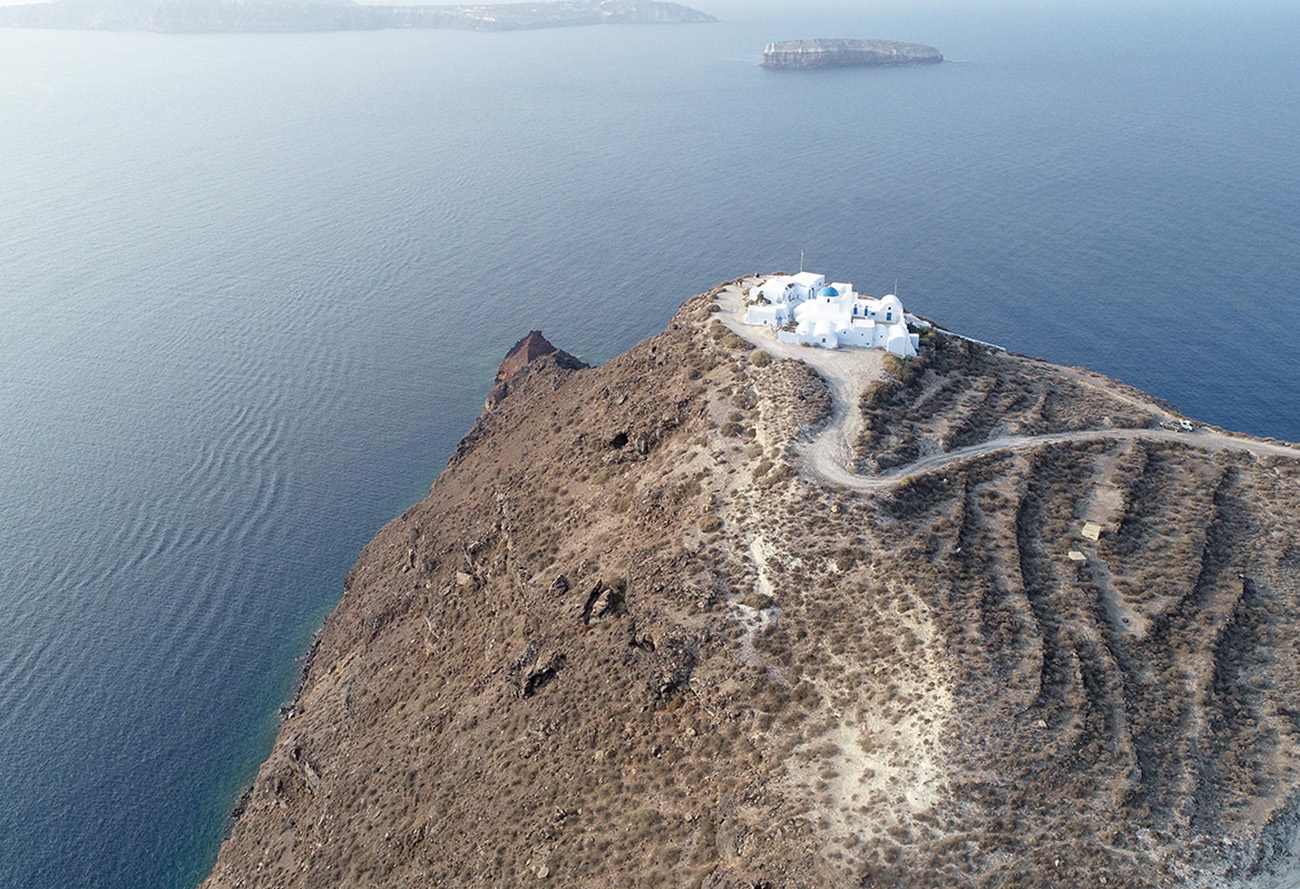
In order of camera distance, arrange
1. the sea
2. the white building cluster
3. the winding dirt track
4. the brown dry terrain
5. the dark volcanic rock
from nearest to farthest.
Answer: the brown dry terrain
the winding dirt track
the sea
the white building cluster
the dark volcanic rock

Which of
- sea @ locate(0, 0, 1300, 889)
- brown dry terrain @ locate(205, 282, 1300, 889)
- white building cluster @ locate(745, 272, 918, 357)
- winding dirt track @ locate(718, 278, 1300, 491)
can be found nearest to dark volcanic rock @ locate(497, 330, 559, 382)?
sea @ locate(0, 0, 1300, 889)

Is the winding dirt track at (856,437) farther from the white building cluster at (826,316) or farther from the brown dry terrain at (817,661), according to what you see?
the white building cluster at (826,316)

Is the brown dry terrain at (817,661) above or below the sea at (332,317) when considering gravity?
above

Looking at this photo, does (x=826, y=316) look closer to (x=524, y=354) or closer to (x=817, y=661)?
(x=817, y=661)

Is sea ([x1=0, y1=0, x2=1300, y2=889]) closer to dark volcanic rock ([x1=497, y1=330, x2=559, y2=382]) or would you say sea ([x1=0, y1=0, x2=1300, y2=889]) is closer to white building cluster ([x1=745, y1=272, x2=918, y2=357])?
dark volcanic rock ([x1=497, y1=330, x2=559, y2=382])

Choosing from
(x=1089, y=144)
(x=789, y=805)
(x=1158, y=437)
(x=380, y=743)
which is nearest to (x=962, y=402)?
(x=1158, y=437)

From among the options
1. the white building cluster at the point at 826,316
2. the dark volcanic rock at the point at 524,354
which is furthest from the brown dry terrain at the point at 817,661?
the dark volcanic rock at the point at 524,354

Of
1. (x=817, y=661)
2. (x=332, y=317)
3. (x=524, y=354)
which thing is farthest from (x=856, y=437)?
(x=332, y=317)
